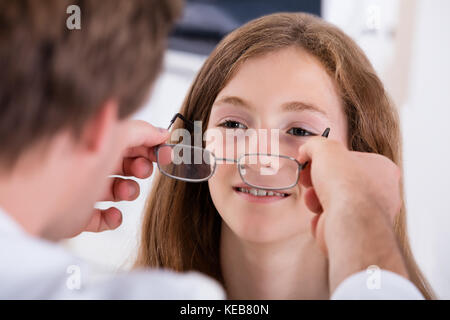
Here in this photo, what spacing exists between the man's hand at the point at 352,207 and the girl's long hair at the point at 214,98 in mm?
240

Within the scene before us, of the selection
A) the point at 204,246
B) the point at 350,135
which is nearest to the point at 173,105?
the point at 204,246

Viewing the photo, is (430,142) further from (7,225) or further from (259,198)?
(7,225)

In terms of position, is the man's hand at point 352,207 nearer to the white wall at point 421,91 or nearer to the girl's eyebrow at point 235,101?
the girl's eyebrow at point 235,101

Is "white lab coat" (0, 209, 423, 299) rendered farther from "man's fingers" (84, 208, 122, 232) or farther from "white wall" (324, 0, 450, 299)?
"white wall" (324, 0, 450, 299)

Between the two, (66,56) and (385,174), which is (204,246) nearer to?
(385,174)

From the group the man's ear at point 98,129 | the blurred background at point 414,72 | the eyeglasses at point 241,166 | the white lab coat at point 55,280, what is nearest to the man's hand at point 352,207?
the eyeglasses at point 241,166

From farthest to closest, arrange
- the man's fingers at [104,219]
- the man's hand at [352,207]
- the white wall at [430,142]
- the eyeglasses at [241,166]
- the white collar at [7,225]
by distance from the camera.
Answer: the white wall at [430,142]
the man's fingers at [104,219]
the eyeglasses at [241,166]
the man's hand at [352,207]
the white collar at [7,225]

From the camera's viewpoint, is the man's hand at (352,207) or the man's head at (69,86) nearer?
the man's head at (69,86)

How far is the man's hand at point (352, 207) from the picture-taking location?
1.95 feet

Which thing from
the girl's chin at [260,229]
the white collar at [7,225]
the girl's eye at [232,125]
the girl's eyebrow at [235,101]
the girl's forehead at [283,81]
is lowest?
the girl's chin at [260,229]

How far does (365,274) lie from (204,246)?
543 millimetres

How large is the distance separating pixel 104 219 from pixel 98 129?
49 cm

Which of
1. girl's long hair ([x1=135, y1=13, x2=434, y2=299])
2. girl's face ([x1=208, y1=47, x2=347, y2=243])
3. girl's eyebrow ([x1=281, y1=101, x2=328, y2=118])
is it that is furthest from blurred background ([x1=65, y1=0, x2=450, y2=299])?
girl's eyebrow ([x1=281, y1=101, x2=328, y2=118])
